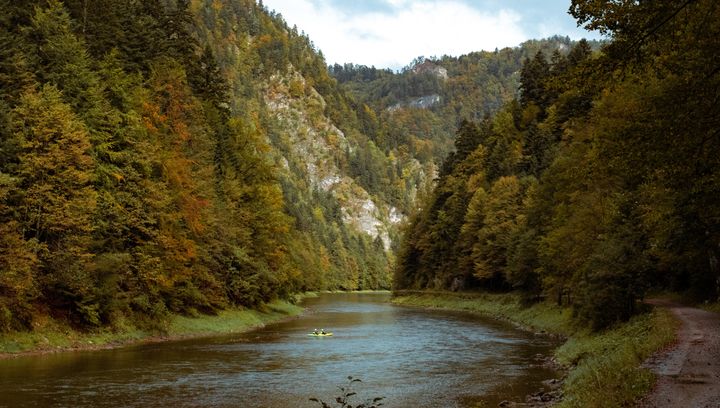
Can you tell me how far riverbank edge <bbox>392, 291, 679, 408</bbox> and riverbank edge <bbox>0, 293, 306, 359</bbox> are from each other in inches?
1021

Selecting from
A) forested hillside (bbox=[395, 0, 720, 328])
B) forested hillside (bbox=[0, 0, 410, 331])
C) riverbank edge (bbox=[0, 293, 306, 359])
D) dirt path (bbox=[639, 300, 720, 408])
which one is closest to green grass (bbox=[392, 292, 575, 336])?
forested hillside (bbox=[395, 0, 720, 328])

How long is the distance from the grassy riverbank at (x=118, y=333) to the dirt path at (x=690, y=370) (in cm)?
3072

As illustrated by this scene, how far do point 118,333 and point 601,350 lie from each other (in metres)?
30.0

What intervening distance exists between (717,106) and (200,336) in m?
41.4

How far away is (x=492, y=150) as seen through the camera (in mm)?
107000

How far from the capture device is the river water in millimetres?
23719

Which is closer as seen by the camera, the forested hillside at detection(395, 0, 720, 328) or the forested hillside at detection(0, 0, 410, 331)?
the forested hillside at detection(395, 0, 720, 328)

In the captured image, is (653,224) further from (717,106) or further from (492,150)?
(492,150)

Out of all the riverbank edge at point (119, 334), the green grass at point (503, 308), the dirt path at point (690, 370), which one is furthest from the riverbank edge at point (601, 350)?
the riverbank edge at point (119, 334)

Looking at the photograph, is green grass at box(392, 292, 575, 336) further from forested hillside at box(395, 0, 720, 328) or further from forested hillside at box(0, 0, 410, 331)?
forested hillside at box(0, 0, 410, 331)

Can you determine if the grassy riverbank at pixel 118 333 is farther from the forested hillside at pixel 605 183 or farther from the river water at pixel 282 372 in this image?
the forested hillside at pixel 605 183

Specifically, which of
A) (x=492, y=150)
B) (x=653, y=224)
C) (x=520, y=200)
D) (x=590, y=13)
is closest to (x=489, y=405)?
(x=590, y=13)

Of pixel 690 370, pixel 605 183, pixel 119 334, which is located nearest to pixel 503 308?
pixel 605 183

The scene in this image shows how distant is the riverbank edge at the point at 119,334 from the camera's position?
33656mm
